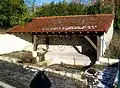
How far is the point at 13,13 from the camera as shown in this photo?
87.6ft

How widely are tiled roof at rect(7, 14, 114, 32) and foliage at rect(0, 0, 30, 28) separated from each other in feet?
3.33

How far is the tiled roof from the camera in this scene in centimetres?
2102

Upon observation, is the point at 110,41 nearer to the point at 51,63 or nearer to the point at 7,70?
the point at 51,63

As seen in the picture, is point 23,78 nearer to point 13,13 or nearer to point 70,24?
point 70,24

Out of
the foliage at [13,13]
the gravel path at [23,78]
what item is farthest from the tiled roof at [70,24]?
Answer: the gravel path at [23,78]

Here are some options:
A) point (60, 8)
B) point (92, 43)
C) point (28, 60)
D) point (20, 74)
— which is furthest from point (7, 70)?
point (60, 8)

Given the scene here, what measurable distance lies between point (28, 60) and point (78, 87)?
321 inches

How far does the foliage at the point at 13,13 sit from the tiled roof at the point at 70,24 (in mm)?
1016

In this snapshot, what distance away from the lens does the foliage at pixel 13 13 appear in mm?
26406

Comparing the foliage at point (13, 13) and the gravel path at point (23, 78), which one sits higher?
the foliage at point (13, 13)

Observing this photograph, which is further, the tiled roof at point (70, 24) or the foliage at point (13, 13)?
the foliage at point (13, 13)

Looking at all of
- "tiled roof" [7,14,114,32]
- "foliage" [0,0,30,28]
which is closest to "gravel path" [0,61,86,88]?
"tiled roof" [7,14,114,32]

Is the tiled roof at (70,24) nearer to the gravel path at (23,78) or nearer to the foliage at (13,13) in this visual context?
the foliage at (13,13)

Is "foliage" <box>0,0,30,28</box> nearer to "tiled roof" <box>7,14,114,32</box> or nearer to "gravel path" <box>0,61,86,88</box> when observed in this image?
"tiled roof" <box>7,14,114,32</box>
